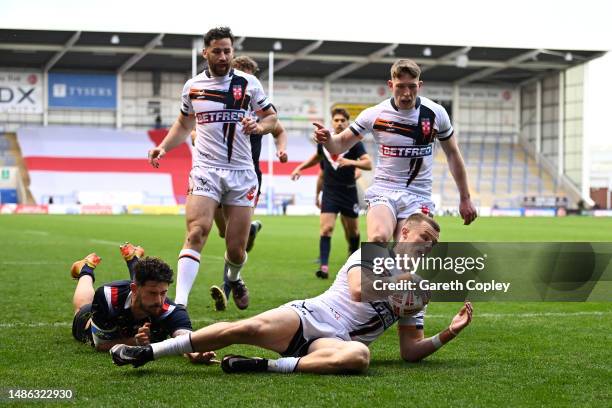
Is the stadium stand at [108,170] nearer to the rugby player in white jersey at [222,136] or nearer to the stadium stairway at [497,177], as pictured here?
the stadium stairway at [497,177]

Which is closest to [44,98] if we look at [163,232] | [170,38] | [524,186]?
[170,38]

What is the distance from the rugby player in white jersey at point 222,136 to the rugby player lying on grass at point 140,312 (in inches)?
59.6

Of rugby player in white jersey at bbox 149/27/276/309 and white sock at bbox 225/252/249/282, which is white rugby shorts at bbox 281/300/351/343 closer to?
rugby player in white jersey at bbox 149/27/276/309

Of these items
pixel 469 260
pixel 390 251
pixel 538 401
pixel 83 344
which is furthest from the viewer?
pixel 83 344

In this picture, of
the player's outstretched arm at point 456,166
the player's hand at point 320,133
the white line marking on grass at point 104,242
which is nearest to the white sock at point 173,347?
the player's hand at point 320,133

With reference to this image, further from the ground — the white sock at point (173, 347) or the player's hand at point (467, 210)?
the player's hand at point (467, 210)

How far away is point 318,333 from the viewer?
530cm

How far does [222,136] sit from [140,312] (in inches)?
87.3

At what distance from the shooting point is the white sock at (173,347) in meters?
5.10

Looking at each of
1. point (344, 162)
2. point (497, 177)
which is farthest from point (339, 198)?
point (497, 177)

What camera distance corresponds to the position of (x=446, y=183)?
60.6m

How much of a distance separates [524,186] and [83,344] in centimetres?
5714

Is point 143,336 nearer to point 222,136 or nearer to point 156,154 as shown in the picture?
point 156,154

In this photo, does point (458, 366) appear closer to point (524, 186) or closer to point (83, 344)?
point (83, 344)
